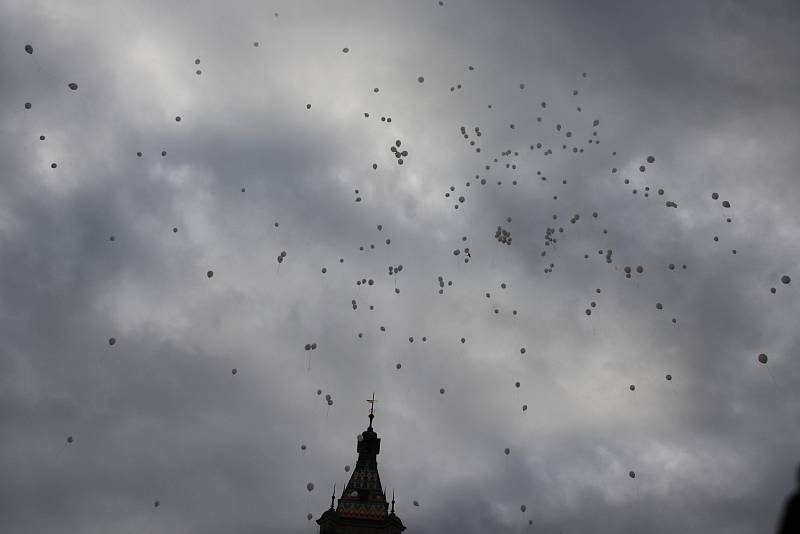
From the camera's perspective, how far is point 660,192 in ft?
112

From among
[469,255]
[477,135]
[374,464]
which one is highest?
[374,464]

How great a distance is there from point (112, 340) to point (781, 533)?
3352 centimetres

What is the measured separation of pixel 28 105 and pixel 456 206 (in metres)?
17.8

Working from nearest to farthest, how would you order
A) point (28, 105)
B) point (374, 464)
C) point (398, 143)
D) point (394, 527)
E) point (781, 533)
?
1. point (781, 533)
2. point (28, 105)
3. point (398, 143)
4. point (394, 527)
5. point (374, 464)

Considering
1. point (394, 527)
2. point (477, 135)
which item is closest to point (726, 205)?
point (477, 135)

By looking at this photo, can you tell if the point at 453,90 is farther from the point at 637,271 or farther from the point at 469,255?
the point at 637,271

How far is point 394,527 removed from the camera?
7950cm

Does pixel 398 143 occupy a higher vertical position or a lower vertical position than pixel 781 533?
higher

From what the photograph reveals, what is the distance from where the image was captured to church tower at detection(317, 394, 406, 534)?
7906 cm

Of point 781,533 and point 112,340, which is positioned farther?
point 112,340

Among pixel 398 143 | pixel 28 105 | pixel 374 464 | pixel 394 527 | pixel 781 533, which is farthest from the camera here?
pixel 374 464

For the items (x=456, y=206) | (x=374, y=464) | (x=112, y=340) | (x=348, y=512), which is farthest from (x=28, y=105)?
(x=374, y=464)

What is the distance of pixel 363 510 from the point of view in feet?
265

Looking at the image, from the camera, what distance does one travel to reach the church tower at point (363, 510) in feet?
259
